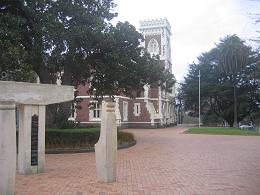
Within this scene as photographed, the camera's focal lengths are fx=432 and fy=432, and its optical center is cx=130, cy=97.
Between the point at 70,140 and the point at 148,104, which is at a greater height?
the point at 148,104

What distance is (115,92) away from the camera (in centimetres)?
2566

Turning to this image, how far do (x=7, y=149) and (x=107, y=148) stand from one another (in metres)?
3.01

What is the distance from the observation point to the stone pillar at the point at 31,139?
12328 mm

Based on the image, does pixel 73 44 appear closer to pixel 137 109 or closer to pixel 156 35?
pixel 137 109

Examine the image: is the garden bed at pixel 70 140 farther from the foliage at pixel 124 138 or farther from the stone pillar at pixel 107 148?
the stone pillar at pixel 107 148

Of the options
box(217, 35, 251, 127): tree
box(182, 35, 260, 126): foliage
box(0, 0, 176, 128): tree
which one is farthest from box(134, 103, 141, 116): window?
box(0, 0, 176, 128): tree

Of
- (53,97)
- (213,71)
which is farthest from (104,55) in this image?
(213,71)

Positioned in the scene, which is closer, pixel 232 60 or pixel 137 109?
pixel 232 60

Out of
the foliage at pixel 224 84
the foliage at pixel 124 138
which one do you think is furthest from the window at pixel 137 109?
the foliage at pixel 124 138

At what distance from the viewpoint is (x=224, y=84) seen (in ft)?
182

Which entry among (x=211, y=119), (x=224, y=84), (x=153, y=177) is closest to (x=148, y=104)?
(x=224, y=84)

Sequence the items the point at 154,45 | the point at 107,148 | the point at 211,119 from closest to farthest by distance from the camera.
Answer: the point at 107,148, the point at 154,45, the point at 211,119

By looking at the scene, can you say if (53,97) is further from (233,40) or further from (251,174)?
(233,40)

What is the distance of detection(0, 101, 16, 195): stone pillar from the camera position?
340 inches
